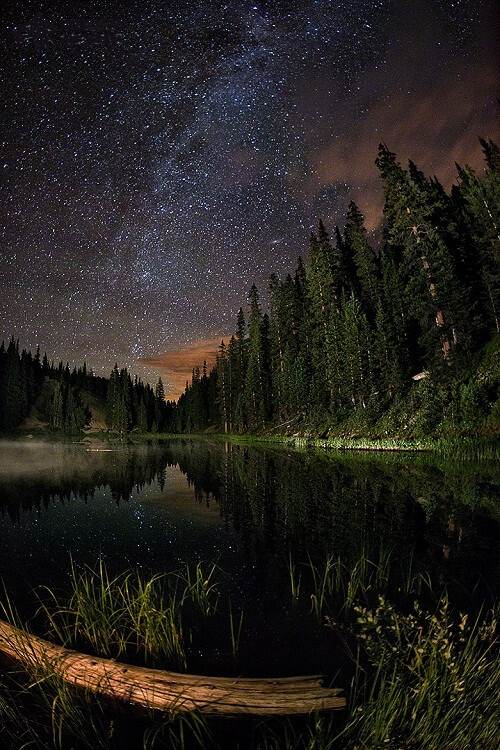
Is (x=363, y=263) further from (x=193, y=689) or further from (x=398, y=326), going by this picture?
(x=193, y=689)

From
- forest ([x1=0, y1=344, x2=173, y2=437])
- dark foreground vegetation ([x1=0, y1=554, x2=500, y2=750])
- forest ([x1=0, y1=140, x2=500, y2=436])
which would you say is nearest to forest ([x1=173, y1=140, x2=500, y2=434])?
forest ([x1=0, y1=140, x2=500, y2=436])

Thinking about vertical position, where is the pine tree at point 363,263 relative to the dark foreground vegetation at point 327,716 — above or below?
above

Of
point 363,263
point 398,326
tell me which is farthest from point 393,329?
point 363,263

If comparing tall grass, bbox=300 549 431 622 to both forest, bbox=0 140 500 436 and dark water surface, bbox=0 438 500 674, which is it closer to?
dark water surface, bbox=0 438 500 674

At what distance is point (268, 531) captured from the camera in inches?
426

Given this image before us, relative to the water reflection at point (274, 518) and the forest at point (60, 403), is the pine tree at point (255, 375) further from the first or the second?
the forest at point (60, 403)

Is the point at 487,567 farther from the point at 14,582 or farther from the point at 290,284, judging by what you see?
the point at 290,284

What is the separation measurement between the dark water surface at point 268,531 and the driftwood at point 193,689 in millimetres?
1132

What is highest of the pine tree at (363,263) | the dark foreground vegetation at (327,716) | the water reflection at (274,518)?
the pine tree at (363,263)

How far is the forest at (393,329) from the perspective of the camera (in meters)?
30.5

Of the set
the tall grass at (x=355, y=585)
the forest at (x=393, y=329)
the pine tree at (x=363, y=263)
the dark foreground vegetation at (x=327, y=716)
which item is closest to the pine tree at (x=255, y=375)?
the forest at (x=393, y=329)

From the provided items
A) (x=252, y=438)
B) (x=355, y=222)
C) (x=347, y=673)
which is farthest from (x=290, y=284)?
(x=347, y=673)

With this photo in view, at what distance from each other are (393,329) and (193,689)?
126ft

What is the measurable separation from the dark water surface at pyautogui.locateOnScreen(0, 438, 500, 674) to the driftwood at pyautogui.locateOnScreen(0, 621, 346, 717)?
1132 millimetres
